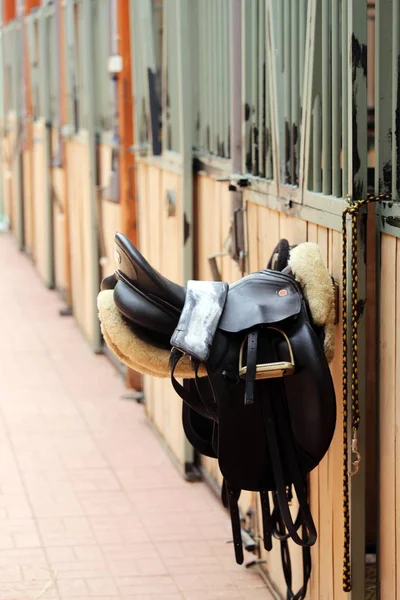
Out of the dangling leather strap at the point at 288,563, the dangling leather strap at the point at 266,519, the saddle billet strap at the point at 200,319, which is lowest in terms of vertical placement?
the dangling leather strap at the point at 288,563

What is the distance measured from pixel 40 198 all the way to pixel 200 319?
8.62 meters

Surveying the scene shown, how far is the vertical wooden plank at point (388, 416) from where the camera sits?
2.79 m

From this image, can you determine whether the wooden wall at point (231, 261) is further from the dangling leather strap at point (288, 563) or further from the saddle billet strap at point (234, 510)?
the saddle billet strap at point (234, 510)

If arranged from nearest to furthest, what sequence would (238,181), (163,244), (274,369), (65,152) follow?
(274,369), (238,181), (163,244), (65,152)

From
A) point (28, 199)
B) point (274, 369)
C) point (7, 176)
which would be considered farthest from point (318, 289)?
point (7, 176)

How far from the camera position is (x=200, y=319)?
3020 millimetres

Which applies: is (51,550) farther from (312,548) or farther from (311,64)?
(311,64)

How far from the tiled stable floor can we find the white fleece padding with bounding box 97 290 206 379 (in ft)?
3.86

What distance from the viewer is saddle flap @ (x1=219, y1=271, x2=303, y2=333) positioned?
9.77 ft

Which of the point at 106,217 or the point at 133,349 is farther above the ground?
the point at 133,349

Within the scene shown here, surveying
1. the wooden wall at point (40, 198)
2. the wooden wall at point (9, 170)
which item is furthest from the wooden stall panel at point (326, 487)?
the wooden wall at point (9, 170)

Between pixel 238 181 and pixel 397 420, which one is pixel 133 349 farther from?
pixel 238 181

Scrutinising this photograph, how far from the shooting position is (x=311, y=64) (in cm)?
Result: 323

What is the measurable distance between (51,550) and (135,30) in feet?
9.66
